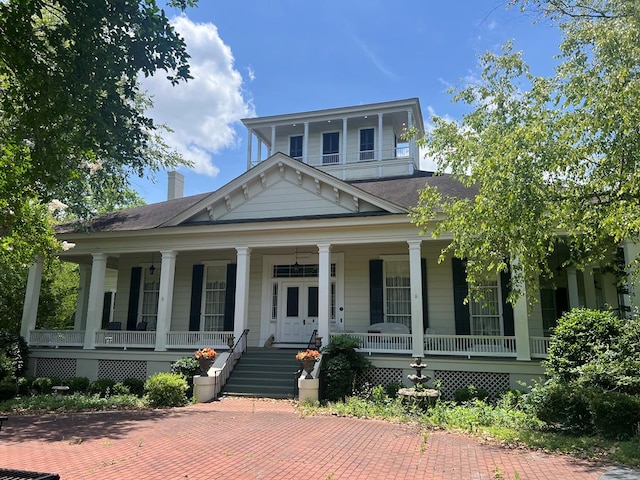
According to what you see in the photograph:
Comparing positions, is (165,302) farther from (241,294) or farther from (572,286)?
(572,286)

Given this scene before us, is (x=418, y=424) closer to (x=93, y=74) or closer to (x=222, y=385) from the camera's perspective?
(x=222, y=385)

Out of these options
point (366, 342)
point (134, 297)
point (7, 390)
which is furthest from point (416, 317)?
point (7, 390)

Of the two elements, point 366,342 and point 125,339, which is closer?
point 366,342

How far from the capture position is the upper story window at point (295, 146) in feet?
75.3

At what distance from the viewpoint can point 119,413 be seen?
440 inches

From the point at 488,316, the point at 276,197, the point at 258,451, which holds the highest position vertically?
the point at 276,197

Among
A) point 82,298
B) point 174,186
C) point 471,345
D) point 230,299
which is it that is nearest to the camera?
point 471,345

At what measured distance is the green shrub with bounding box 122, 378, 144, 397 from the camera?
577 inches

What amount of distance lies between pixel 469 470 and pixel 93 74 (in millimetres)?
7968

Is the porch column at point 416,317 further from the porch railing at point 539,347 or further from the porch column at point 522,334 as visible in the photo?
the porch railing at point 539,347

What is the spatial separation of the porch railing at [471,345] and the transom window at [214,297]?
754 centimetres

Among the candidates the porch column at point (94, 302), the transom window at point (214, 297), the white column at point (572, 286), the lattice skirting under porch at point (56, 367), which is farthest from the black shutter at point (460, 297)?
the lattice skirting under porch at point (56, 367)

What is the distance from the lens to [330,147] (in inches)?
882

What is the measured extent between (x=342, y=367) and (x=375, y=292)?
3.76m
